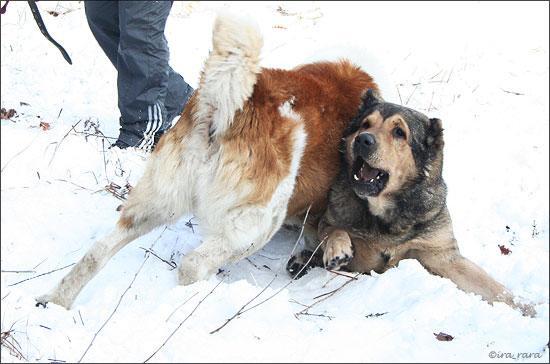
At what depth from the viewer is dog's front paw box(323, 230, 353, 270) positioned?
12.7ft

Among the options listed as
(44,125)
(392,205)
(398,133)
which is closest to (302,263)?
(392,205)

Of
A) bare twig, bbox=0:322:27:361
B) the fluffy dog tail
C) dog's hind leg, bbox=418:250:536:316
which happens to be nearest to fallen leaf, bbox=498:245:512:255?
dog's hind leg, bbox=418:250:536:316

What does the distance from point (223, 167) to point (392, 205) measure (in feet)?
4.27

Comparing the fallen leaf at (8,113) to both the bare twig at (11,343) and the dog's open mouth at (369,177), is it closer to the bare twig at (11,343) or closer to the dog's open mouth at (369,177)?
the bare twig at (11,343)

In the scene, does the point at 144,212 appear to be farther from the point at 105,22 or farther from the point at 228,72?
the point at 105,22

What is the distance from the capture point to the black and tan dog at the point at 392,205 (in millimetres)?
3926

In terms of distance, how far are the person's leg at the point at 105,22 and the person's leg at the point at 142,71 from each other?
381mm

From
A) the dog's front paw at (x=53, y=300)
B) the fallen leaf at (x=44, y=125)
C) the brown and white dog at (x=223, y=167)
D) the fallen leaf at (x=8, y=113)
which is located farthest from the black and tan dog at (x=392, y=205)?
the fallen leaf at (x=8, y=113)

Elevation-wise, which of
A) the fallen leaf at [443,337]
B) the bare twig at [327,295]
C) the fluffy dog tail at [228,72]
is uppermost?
the fluffy dog tail at [228,72]

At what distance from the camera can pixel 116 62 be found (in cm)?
564

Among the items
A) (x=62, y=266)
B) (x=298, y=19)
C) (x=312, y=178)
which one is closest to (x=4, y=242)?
(x=62, y=266)

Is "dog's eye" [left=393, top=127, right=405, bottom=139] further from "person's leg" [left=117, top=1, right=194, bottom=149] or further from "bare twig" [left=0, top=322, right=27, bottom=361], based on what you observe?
"bare twig" [left=0, top=322, right=27, bottom=361]

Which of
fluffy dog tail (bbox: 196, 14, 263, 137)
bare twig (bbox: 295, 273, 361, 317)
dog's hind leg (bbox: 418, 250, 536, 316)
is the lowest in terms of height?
dog's hind leg (bbox: 418, 250, 536, 316)

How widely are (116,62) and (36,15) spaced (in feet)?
3.44
